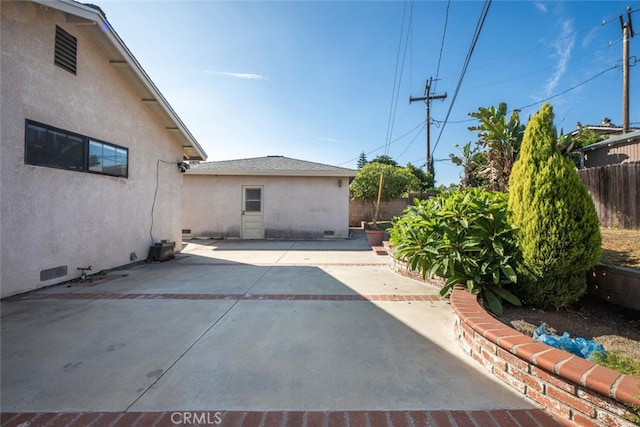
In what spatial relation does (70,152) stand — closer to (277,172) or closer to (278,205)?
(277,172)

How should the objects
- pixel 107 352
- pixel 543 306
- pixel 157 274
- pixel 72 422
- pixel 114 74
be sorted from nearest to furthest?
pixel 72 422
pixel 107 352
pixel 543 306
pixel 157 274
pixel 114 74

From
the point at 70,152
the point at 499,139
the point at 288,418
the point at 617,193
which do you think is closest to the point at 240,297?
the point at 288,418

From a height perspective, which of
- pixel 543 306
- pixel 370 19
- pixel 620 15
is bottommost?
pixel 543 306

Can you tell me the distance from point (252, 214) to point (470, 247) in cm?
913

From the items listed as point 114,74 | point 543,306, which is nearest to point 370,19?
point 114,74

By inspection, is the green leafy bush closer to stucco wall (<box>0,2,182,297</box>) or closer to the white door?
stucco wall (<box>0,2,182,297</box>)

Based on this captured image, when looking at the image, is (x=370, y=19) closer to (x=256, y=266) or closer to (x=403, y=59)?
(x=403, y=59)

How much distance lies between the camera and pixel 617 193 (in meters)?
5.99

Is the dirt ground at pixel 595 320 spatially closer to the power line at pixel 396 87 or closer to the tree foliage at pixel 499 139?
the tree foliage at pixel 499 139

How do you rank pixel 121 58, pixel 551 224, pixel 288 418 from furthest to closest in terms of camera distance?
pixel 121 58 < pixel 551 224 < pixel 288 418

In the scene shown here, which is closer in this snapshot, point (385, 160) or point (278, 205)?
point (278, 205)

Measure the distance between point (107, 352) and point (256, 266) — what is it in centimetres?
370

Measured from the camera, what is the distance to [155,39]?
584cm

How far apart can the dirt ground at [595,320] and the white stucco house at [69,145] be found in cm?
625
